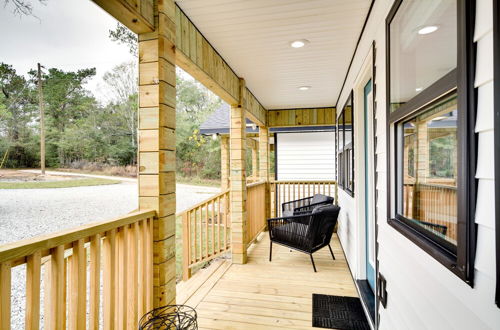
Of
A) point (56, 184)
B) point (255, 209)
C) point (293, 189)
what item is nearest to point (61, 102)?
point (56, 184)

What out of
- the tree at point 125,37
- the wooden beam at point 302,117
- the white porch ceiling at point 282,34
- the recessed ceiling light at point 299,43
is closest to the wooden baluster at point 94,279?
the tree at point 125,37

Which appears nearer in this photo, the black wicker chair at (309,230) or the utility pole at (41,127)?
the utility pole at (41,127)

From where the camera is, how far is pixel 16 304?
1142mm

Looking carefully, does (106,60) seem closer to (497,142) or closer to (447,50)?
(447,50)

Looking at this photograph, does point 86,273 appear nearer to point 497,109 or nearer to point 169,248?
point 169,248

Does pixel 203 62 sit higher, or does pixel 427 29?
pixel 203 62

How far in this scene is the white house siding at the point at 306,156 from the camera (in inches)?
254

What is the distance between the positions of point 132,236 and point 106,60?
974 mm

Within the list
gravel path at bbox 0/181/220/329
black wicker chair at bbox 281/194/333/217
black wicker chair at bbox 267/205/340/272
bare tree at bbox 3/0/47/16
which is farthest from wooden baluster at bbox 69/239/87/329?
black wicker chair at bbox 281/194/333/217

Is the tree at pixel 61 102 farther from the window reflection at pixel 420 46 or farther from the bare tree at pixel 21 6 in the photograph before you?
the window reflection at pixel 420 46

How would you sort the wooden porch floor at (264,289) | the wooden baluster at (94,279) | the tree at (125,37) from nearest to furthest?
the wooden baluster at (94,279), the tree at (125,37), the wooden porch floor at (264,289)

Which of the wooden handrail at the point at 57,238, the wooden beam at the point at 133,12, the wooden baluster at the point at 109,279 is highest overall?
the wooden beam at the point at 133,12

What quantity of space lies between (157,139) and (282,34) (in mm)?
1595

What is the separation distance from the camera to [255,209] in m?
4.91
